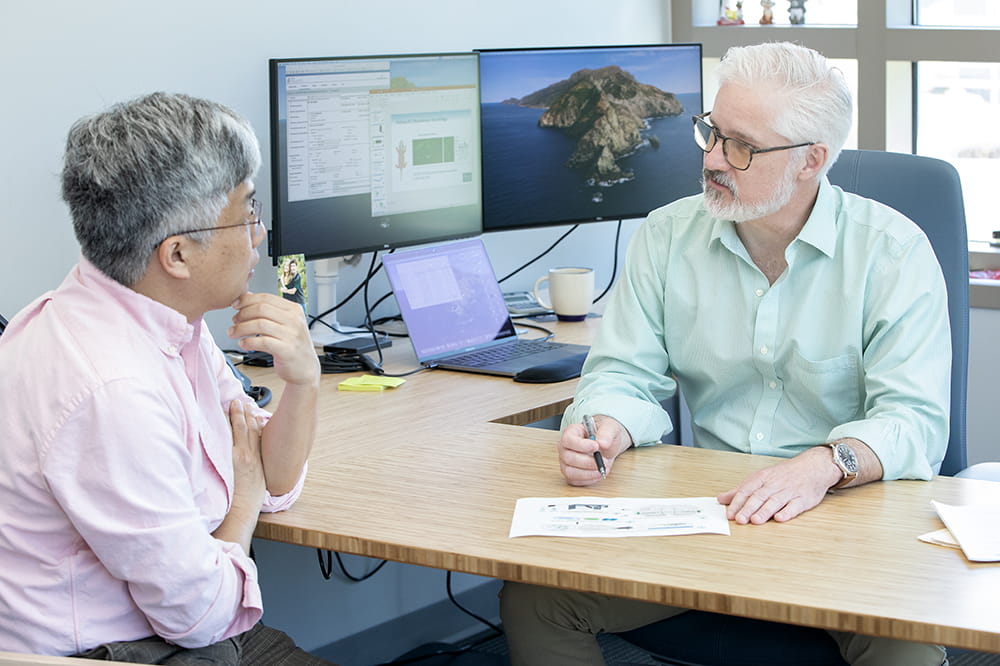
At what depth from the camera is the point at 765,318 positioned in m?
2.11

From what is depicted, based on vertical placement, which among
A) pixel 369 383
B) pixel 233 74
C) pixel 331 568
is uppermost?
pixel 233 74

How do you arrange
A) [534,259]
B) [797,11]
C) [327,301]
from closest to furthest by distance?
1. [327,301]
2. [534,259]
3. [797,11]

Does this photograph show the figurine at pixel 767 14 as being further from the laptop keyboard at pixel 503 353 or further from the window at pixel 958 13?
the laptop keyboard at pixel 503 353

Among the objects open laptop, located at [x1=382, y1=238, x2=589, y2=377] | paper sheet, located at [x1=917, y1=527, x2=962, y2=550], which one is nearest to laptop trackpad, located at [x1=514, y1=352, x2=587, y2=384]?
open laptop, located at [x1=382, y1=238, x2=589, y2=377]

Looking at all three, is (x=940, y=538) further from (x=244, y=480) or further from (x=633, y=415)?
(x=244, y=480)

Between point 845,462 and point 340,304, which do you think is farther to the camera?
point 340,304

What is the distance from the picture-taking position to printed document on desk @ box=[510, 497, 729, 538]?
1637 millimetres

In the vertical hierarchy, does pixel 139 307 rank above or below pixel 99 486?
above

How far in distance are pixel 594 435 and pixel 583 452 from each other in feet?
0.24

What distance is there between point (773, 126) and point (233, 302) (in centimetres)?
96

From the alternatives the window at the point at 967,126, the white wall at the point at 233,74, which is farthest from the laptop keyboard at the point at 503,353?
the window at the point at 967,126

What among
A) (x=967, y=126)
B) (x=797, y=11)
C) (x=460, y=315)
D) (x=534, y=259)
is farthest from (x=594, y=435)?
(x=797, y=11)

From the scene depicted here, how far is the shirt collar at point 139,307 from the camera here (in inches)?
59.9

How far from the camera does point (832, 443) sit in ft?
5.99
